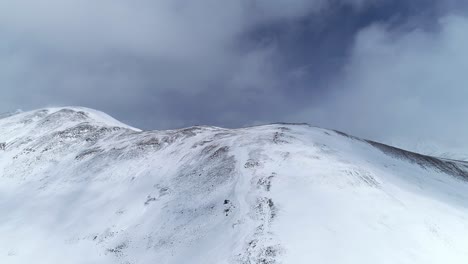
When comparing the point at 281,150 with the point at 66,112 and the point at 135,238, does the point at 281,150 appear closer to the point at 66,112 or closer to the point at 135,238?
the point at 135,238

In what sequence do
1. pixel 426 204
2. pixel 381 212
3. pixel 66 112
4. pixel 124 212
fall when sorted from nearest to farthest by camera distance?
pixel 381 212 < pixel 426 204 < pixel 124 212 < pixel 66 112

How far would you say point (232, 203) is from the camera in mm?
29078

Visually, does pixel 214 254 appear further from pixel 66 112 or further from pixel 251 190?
pixel 66 112

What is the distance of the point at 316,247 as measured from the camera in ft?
68.7

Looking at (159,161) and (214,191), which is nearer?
(214,191)

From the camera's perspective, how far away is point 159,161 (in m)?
47.0

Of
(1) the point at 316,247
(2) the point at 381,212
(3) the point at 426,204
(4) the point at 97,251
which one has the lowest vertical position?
(4) the point at 97,251

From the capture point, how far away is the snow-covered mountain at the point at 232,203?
22.6 meters

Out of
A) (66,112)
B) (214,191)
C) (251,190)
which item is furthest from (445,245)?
(66,112)

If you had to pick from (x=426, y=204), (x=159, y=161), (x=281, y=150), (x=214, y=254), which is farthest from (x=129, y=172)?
(x=426, y=204)

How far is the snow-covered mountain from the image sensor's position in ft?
74.0

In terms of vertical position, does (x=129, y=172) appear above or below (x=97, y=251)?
above

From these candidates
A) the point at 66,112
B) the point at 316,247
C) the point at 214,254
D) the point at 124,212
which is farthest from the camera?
the point at 66,112

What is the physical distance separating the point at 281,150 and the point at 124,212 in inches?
757
